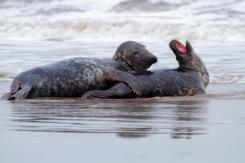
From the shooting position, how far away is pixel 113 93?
27.1 feet

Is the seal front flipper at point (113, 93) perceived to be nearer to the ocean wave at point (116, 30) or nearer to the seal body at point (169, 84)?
the seal body at point (169, 84)

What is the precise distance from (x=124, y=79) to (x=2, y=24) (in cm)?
1450

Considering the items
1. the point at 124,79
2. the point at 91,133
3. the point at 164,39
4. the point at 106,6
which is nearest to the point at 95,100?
the point at 124,79

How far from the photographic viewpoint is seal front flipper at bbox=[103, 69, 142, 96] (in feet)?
27.8

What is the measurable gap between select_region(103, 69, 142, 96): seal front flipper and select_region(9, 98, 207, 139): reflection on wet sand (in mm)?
366

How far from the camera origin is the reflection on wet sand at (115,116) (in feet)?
16.9

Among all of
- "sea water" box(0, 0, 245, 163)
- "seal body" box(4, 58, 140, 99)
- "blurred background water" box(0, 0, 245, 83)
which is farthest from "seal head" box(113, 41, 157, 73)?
"blurred background water" box(0, 0, 245, 83)

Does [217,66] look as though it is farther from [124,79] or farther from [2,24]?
[2,24]

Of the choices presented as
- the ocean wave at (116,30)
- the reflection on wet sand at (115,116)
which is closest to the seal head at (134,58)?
the reflection on wet sand at (115,116)

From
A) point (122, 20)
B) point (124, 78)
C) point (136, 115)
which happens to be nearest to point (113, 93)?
point (124, 78)

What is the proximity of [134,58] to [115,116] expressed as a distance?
304cm

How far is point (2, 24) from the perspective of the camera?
22.5 meters

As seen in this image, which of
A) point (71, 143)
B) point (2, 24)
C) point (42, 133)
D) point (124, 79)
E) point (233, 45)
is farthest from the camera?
point (2, 24)

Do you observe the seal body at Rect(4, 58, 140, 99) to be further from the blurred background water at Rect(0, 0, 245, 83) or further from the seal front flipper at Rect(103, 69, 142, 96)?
the blurred background water at Rect(0, 0, 245, 83)
